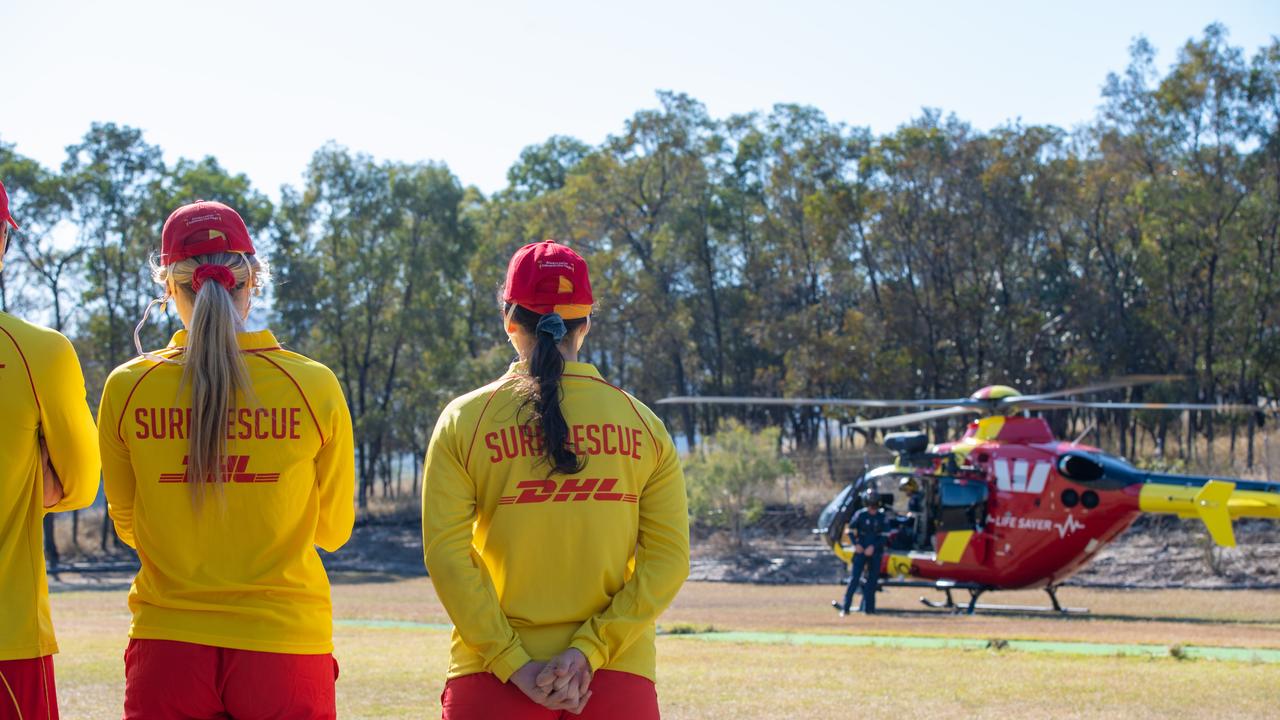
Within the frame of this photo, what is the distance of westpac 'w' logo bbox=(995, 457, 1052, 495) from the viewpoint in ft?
54.1

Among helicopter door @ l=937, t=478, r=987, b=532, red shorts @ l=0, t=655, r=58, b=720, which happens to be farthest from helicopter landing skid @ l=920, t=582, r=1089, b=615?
red shorts @ l=0, t=655, r=58, b=720

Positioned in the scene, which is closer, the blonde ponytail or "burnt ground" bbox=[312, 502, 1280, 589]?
the blonde ponytail

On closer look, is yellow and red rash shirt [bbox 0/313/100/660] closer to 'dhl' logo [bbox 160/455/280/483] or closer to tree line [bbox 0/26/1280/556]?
'dhl' logo [bbox 160/455/280/483]

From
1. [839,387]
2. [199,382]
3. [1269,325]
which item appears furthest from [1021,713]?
[839,387]

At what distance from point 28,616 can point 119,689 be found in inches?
223

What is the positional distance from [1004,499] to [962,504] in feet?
Result: 1.98

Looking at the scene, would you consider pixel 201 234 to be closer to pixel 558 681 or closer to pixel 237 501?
pixel 237 501

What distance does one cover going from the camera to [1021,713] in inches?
287

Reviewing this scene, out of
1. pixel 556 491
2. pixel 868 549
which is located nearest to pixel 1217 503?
pixel 868 549

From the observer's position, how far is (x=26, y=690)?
125 inches

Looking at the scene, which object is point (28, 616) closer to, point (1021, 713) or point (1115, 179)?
point (1021, 713)

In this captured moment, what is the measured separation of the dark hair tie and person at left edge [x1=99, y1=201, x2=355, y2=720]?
608 mm

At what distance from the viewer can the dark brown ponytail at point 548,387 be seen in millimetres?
3365

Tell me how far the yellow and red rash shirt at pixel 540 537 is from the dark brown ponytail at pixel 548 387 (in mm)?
26
